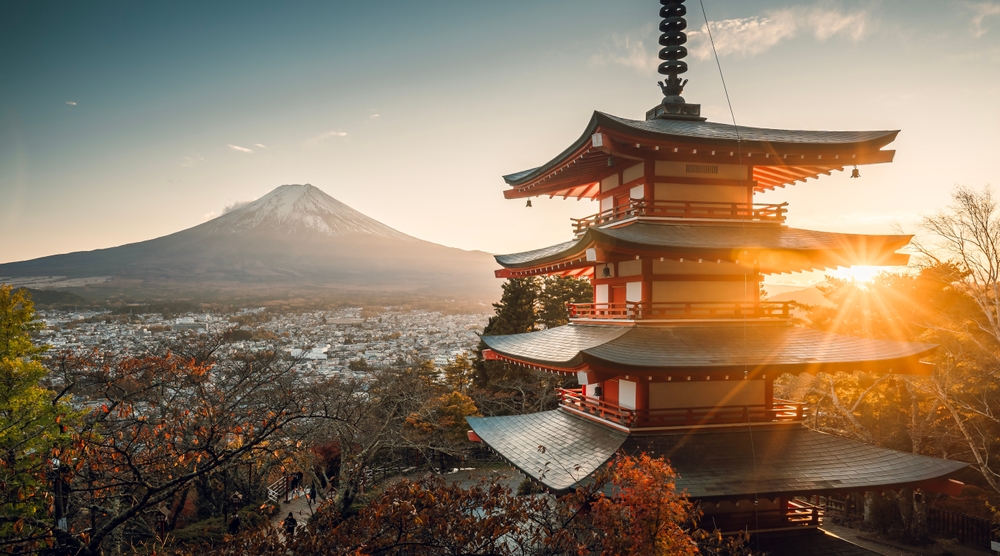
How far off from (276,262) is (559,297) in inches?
2697

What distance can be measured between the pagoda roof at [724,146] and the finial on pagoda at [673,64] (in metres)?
0.38

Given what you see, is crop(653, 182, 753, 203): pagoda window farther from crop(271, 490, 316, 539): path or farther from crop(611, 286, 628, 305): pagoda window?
crop(271, 490, 316, 539): path

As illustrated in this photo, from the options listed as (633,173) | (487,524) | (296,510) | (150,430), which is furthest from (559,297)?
(487,524)

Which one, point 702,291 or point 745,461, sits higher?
point 702,291

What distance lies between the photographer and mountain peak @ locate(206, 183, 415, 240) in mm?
103312

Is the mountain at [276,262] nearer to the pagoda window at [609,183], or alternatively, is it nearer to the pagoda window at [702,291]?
the pagoda window at [609,183]

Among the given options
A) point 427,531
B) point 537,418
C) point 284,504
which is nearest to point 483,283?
point 284,504

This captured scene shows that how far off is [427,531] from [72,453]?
15.2 feet

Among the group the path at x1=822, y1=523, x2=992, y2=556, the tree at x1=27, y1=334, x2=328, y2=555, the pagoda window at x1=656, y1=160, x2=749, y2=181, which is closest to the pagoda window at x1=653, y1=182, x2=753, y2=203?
the pagoda window at x1=656, y1=160, x2=749, y2=181

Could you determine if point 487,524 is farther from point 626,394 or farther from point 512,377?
point 512,377

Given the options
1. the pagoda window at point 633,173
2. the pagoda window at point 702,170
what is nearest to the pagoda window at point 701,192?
the pagoda window at point 702,170

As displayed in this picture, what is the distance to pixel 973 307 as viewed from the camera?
19375 mm

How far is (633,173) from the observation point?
11484 mm

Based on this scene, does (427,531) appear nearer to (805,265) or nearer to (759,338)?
(759,338)
